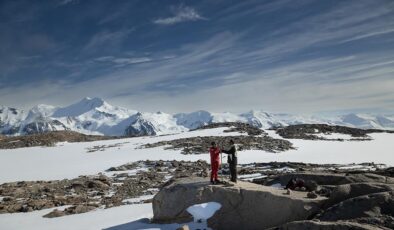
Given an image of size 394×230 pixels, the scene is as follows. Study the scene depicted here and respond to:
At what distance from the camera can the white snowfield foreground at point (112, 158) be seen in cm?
2550

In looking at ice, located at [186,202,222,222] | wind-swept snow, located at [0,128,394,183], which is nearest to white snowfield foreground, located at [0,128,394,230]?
wind-swept snow, located at [0,128,394,183]

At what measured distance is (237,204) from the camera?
20156 millimetres

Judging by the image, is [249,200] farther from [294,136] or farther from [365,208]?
[294,136]

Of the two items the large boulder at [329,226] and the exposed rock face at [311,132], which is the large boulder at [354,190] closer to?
the large boulder at [329,226]

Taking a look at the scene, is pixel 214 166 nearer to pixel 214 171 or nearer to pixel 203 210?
pixel 214 171

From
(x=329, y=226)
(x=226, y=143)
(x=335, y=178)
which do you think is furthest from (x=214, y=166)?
(x=226, y=143)

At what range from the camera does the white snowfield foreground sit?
2550cm

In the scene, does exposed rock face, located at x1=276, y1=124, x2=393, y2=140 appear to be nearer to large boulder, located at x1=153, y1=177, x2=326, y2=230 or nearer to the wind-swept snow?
the wind-swept snow

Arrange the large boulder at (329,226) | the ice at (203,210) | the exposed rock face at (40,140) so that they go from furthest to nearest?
the exposed rock face at (40,140) < the ice at (203,210) < the large boulder at (329,226)

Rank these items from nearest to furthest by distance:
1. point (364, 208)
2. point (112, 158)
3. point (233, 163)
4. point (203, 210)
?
point (364, 208) < point (203, 210) < point (233, 163) < point (112, 158)

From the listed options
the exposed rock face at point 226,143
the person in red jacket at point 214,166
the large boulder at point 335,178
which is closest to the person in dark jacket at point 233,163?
the person in red jacket at point 214,166

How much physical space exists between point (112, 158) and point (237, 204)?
116 ft

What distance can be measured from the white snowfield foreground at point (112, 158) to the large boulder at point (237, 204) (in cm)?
303

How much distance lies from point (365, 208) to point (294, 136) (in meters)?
56.1
